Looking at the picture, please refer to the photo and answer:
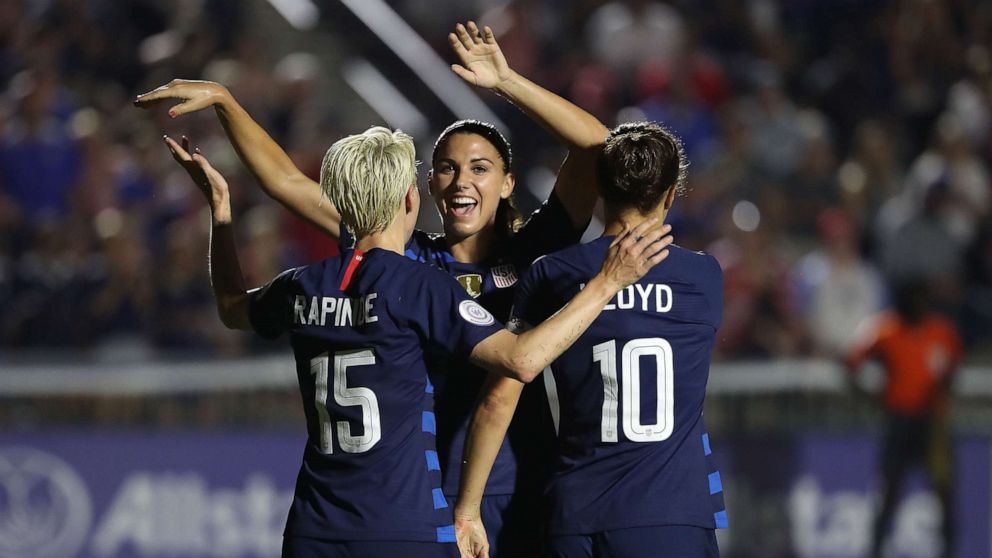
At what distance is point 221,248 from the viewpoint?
397cm

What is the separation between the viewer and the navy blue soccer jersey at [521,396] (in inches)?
155

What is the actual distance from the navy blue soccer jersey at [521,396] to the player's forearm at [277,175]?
0.24 meters

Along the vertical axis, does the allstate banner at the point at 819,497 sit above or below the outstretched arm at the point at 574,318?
below

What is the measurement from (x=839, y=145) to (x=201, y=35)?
459 cm

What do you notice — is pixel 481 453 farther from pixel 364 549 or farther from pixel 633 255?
pixel 633 255

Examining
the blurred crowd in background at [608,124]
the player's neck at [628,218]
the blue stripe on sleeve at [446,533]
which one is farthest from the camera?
the blurred crowd in background at [608,124]

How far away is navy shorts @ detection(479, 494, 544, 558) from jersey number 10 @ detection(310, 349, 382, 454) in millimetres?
691

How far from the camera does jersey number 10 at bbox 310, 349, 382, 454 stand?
3.33 meters

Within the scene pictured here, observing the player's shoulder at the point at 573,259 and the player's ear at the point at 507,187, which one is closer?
the player's shoulder at the point at 573,259

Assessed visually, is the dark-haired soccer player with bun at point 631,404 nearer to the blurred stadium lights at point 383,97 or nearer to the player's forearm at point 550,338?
the player's forearm at point 550,338

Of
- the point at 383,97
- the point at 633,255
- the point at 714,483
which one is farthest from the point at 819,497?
the point at 633,255

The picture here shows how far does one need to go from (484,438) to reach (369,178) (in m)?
0.77

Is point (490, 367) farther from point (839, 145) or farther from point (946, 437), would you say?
point (839, 145)

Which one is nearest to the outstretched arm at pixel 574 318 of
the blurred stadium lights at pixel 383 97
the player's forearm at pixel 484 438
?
the player's forearm at pixel 484 438
